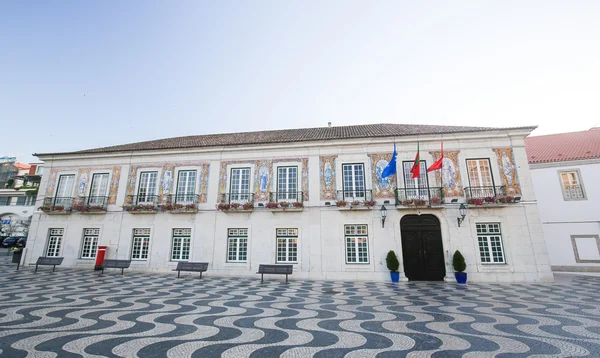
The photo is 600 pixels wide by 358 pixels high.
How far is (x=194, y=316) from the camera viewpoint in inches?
230

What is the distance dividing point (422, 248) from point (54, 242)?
19.7 metres

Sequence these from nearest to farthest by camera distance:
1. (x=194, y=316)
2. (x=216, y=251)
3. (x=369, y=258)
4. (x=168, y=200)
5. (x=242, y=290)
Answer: (x=194, y=316)
(x=242, y=290)
(x=369, y=258)
(x=216, y=251)
(x=168, y=200)

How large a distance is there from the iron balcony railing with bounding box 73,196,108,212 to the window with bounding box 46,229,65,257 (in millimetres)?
1807

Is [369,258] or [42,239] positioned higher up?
[42,239]

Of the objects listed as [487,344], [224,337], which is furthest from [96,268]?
[487,344]

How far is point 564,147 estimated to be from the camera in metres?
17.0

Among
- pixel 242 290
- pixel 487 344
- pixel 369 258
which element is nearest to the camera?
pixel 487 344

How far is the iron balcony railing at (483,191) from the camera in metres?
12.6

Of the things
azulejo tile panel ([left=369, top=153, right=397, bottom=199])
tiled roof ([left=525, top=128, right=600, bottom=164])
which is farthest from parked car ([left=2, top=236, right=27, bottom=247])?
tiled roof ([left=525, top=128, right=600, bottom=164])

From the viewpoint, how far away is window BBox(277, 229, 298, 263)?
1341cm

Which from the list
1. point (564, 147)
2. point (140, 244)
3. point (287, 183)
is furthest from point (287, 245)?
point (564, 147)

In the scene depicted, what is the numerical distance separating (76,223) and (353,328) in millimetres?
16989

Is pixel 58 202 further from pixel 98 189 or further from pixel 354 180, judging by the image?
pixel 354 180

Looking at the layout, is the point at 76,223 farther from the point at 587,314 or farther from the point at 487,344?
the point at 587,314
